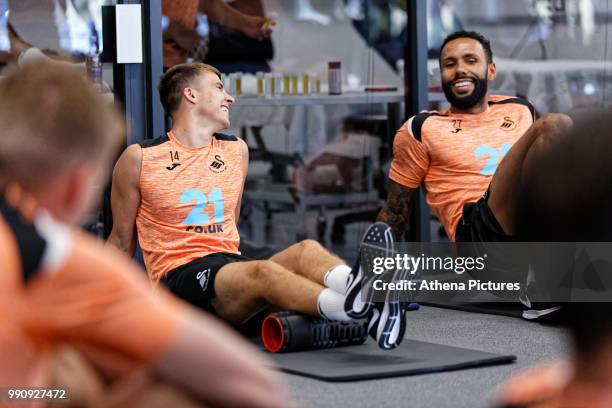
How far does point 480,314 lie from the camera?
14.4ft

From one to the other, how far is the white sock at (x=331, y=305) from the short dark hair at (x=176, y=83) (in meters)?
1.19

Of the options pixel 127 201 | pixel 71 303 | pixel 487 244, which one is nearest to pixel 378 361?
pixel 487 244

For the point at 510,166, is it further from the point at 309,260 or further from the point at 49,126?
the point at 49,126

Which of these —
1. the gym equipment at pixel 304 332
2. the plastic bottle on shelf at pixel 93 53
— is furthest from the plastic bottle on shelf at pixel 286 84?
the gym equipment at pixel 304 332

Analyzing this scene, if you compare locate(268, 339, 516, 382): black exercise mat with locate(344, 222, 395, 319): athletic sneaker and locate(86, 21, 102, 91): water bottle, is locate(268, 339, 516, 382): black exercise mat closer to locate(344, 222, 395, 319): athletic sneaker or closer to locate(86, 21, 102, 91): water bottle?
locate(344, 222, 395, 319): athletic sneaker

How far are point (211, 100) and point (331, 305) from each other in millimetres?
1192

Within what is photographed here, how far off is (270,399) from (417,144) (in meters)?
3.22

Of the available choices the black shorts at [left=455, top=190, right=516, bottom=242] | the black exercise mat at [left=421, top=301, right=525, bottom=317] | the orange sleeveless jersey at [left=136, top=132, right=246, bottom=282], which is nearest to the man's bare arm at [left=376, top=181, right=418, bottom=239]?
the black shorts at [left=455, top=190, right=516, bottom=242]

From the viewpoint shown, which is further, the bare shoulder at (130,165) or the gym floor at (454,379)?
the bare shoulder at (130,165)

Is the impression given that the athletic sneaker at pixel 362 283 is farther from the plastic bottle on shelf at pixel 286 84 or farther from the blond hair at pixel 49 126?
the plastic bottle on shelf at pixel 286 84

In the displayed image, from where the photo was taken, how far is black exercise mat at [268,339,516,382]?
315 centimetres

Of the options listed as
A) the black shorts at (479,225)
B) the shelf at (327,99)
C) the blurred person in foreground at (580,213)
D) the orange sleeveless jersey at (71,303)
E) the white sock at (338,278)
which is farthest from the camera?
the shelf at (327,99)

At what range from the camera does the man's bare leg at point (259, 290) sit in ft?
11.3

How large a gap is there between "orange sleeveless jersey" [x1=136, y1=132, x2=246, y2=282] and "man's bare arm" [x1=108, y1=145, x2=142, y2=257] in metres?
0.03
